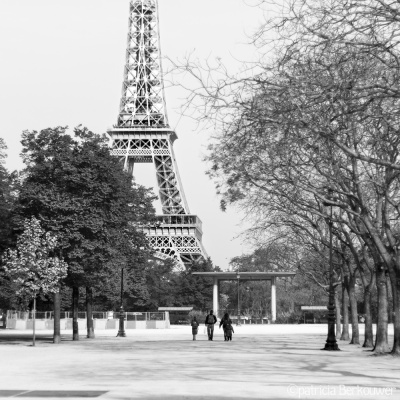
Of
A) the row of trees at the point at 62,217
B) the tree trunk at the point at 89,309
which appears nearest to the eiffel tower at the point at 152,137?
the tree trunk at the point at 89,309

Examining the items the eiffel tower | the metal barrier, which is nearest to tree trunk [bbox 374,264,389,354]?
the metal barrier

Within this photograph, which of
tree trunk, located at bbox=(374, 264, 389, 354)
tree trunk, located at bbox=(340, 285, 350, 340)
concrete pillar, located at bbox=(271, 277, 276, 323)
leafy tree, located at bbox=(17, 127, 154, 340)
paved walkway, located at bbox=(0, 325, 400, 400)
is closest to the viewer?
paved walkway, located at bbox=(0, 325, 400, 400)

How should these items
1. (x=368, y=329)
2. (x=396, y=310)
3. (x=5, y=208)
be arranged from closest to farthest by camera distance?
(x=396, y=310) < (x=368, y=329) < (x=5, y=208)

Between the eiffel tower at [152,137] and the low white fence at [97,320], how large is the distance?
35980mm

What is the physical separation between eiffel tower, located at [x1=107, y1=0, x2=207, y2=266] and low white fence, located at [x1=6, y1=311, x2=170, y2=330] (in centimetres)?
3598

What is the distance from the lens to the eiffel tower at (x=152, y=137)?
12975 centimetres

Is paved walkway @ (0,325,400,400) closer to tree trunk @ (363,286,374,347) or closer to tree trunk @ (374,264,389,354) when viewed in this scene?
tree trunk @ (374,264,389,354)

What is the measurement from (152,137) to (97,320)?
4975cm

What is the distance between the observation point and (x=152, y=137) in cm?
13100

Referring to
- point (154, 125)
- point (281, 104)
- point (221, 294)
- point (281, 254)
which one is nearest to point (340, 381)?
point (281, 104)

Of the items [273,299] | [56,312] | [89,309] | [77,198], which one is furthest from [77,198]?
[273,299]

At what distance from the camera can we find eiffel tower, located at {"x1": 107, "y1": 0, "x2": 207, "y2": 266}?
129750 mm

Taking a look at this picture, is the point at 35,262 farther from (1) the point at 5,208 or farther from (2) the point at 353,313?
(2) the point at 353,313

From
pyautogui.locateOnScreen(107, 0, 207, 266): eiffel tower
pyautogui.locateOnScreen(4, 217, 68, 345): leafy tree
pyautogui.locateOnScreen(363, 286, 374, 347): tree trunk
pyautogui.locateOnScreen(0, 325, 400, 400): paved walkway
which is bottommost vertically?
pyautogui.locateOnScreen(0, 325, 400, 400): paved walkway
